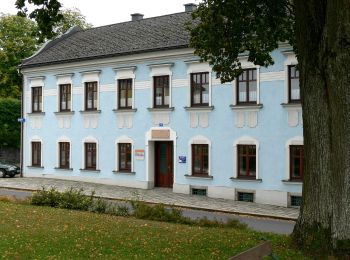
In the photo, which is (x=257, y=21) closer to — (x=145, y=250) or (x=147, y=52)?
(x=145, y=250)

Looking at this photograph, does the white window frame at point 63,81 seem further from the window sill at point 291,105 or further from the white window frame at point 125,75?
the window sill at point 291,105

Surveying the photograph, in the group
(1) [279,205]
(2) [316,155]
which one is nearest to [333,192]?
(2) [316,155]

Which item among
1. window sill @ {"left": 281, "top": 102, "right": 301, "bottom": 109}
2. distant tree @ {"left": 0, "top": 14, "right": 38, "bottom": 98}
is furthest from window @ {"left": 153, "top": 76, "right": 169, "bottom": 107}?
distant tree @ {"left": 0, "top": 14, "right": 38, "bottom": 98}

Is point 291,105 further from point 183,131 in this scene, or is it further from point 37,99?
point 37,99

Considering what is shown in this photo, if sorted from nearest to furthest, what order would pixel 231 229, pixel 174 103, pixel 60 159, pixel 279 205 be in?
pixel 231 229 < pixel 279 205 < pixel 174 103 < pixel 60 159

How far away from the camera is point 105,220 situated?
1490cm

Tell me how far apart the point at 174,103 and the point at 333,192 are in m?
16.9

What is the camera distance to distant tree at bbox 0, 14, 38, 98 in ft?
162

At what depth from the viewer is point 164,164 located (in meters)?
27.8

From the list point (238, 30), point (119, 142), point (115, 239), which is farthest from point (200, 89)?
point (115, 239)

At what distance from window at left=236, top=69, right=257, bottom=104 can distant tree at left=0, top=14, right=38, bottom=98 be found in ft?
93.7

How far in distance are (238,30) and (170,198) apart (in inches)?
444

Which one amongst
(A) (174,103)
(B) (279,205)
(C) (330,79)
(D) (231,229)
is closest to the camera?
(C) (330,79)

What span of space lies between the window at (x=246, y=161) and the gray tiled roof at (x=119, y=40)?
5708 mm
